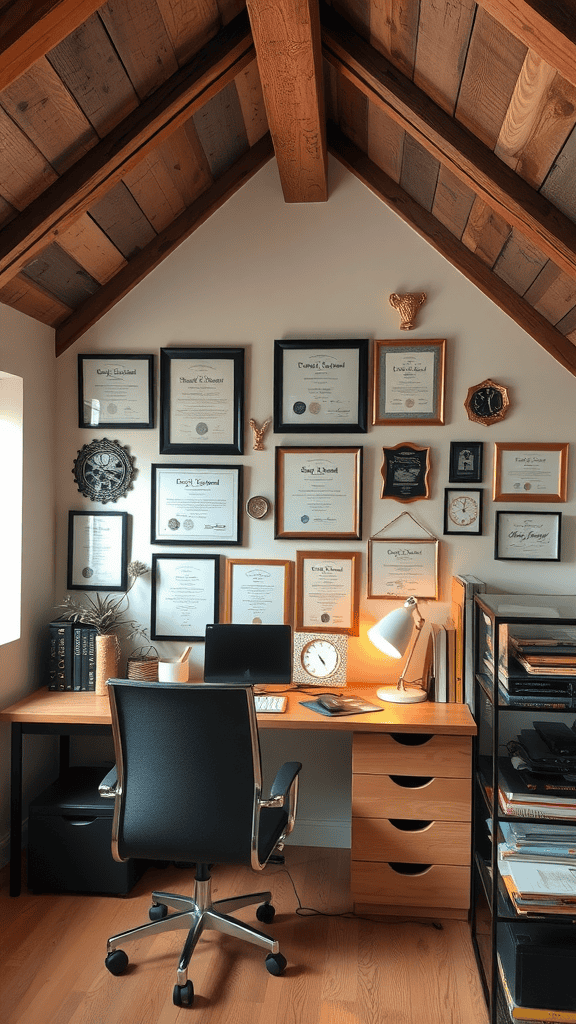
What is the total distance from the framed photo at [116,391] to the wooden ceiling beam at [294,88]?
0.99 m

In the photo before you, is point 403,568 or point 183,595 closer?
point 403,568

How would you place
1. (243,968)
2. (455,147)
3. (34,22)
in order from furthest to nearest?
(243,968), (455,147), (34,22)

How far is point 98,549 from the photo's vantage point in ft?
11.5

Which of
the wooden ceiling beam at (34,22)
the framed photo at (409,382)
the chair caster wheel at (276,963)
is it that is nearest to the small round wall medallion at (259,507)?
the framed photo at (409,382)

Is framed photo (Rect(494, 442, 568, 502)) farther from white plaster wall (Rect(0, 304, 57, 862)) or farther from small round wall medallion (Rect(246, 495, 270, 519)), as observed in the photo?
white plaster wall (Rect(0, 304, 57, 862))

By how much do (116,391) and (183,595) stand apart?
95 cm

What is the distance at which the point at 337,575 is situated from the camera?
3420 millimetres

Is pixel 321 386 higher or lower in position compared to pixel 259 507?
higher

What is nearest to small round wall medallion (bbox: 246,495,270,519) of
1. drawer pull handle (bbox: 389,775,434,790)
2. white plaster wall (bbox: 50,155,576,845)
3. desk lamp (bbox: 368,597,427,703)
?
white plaster wall (bbox: 50,155,576,845)

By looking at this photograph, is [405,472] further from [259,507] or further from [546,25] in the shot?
[546,25]

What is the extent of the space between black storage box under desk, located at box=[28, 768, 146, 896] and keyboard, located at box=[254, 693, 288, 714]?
667mm

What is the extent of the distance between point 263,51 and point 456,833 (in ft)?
8.61

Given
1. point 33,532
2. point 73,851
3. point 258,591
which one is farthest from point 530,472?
point 73,851

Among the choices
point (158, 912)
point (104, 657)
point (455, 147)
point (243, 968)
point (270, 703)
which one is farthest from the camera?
point (104, 657)
